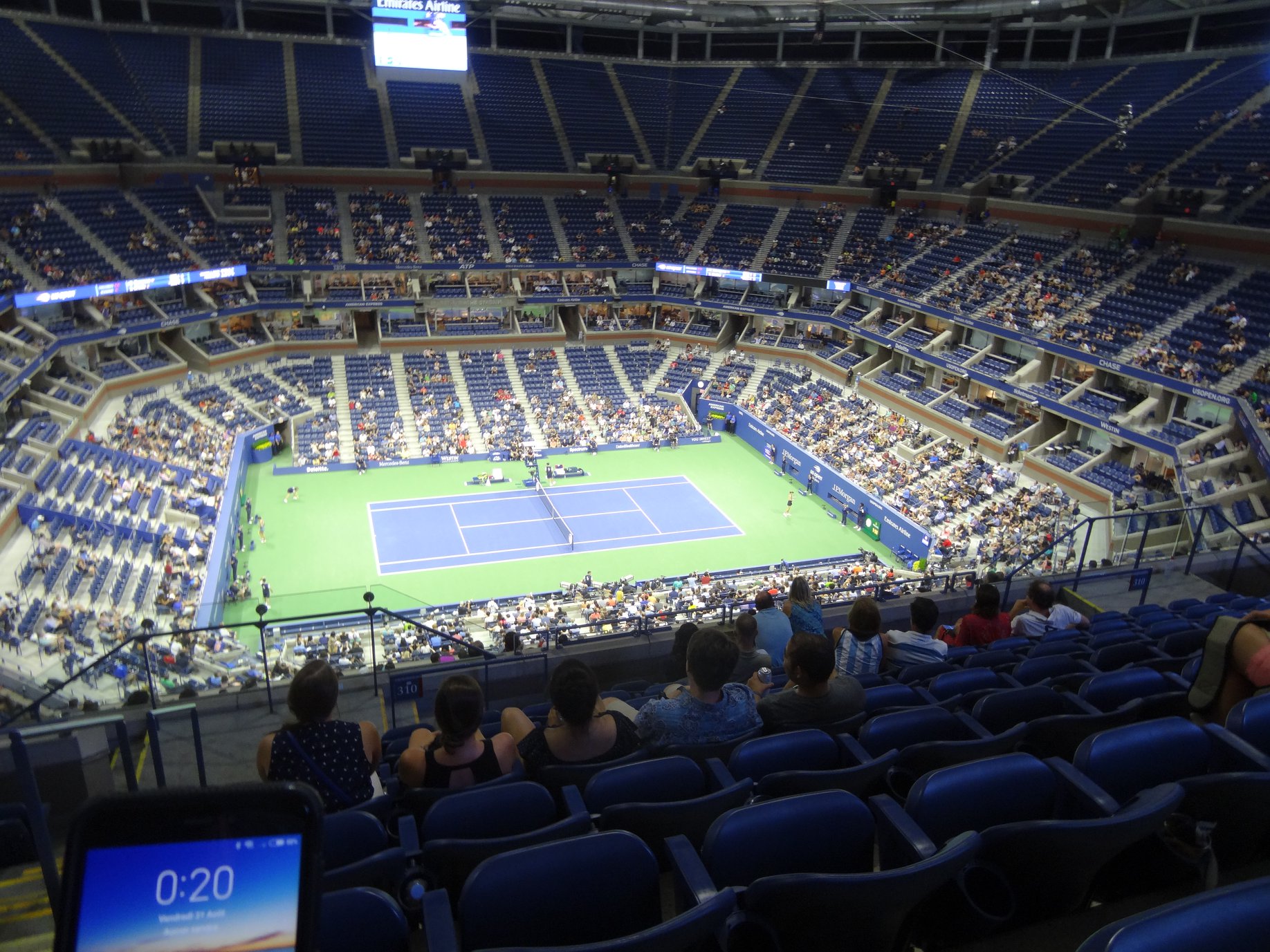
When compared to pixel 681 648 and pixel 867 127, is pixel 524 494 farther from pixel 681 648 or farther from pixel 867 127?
pixel 867 127

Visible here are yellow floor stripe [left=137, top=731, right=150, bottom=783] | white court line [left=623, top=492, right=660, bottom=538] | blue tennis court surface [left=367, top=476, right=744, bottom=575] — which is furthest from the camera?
white court line [left=623, top=492, right=660, bottom=538]

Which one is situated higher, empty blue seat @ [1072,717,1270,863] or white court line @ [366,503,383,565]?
empty blue seat @ [1072,717,1270,863]

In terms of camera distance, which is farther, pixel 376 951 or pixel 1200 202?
pixel 1200 202

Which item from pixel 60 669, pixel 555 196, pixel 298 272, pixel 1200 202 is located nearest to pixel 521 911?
pixel 60 669

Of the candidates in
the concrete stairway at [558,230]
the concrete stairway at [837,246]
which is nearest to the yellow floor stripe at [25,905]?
the concrete stairway at [558,230]

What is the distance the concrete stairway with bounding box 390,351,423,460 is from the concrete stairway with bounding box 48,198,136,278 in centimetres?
1114

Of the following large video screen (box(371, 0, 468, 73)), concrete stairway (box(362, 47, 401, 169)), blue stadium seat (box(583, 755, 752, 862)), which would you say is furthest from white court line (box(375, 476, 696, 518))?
blue stadium seat (box(583, 755, 752, 862))

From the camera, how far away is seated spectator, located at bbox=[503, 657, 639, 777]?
4.82 metres

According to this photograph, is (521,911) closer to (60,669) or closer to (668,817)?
(668,817)

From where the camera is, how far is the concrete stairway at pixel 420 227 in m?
42.7

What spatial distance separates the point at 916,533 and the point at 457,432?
1969 cm

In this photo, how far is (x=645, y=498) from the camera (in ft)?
111

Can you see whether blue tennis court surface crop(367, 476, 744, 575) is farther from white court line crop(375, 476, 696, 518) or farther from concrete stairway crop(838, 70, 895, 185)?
concrete stairway crop(838, 70, 895, 185)

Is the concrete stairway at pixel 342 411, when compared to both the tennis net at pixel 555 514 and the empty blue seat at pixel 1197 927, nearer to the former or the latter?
the tennis net at pixel 555 514
